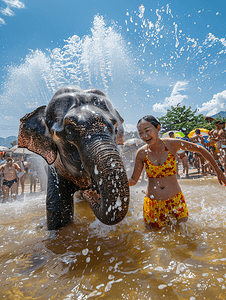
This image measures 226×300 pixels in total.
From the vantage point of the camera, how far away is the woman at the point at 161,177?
2465 millimetres

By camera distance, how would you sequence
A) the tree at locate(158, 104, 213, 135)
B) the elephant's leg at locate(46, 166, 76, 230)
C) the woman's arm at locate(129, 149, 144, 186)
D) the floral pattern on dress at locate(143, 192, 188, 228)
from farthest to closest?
the tree at locate(158, 104, 213, 135)
the elephant's leg at locate(46, 166, 76, 230)
the woman's arm at locate(129, 149, 144, 186)
the floral pattern on dress at locate(143, 192, 188, 228)

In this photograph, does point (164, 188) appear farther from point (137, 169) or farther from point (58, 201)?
point (58, 201)

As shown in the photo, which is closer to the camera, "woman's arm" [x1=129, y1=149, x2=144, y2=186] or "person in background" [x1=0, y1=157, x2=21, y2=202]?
"woman's arm" [x1=129, y1=149, x2=144, y2=186]

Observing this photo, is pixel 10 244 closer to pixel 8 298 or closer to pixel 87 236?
pixel 87 236

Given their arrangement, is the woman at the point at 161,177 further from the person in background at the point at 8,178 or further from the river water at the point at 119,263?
the person in background at the point at 8,178

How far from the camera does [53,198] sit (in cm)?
297

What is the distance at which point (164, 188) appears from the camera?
8.23 feet

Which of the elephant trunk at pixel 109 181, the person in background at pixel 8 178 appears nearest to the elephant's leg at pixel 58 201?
the elephant trunk at pixel 109 181

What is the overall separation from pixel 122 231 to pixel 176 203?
0.90 meters

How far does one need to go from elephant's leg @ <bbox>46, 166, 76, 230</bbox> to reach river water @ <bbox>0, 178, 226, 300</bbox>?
0.14 metres

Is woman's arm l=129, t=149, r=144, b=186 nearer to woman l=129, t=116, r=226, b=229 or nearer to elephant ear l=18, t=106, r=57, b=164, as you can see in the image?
woman l=129, t=116, r=226, b=229

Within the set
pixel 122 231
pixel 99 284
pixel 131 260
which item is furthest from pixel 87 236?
pixel 99 284

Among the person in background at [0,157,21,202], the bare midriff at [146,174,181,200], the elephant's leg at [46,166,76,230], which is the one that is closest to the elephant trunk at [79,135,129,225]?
the bare midriff at [146,174,181,200]

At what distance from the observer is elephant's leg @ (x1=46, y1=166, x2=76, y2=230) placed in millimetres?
2961
